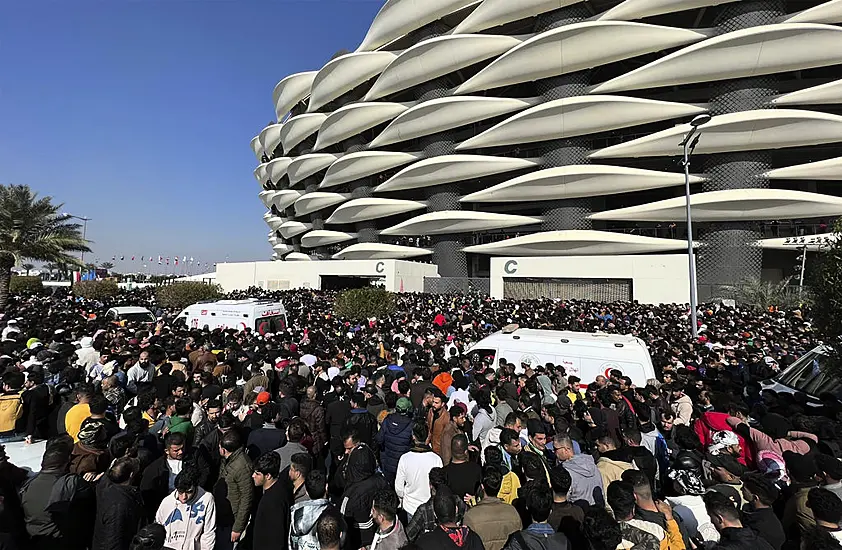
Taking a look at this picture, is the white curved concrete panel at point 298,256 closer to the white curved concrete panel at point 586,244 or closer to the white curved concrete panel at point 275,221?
the white curved concrete panel at point 275,221

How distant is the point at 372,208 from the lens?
41.6 meters

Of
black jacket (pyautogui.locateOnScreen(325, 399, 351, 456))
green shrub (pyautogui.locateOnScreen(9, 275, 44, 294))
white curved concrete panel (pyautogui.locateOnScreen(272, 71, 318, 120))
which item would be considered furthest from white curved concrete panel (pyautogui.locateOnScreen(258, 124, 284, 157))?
black jacket (pyautogui.locateOnScreen(325, 399, 351, 456))

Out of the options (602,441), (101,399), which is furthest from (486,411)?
(101,399)

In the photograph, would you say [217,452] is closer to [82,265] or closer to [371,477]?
[371,477]

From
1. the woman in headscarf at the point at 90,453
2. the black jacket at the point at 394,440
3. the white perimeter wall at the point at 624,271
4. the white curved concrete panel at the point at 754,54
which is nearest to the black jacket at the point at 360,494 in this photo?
the black jacket at the point at 394,440

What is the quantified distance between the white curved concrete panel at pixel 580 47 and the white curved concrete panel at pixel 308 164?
21609mm

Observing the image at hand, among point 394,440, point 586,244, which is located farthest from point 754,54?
point 394,440

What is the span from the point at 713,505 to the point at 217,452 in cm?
489

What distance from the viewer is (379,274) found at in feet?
110

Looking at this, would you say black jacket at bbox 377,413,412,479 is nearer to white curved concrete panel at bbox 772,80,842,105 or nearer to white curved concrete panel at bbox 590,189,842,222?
white curved concrete panel at bbox 590,189,842,222

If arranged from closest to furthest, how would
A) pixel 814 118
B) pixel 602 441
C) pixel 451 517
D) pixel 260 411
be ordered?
pixel 451 517 < pixel 602 441 < pixel 260 411 < pixel 814 118

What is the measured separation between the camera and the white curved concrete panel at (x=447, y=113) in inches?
1335

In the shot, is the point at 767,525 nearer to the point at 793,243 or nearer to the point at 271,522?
the point at 271,522

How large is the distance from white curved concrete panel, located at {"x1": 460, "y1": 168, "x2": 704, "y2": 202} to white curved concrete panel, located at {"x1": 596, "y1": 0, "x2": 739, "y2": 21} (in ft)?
35.2
